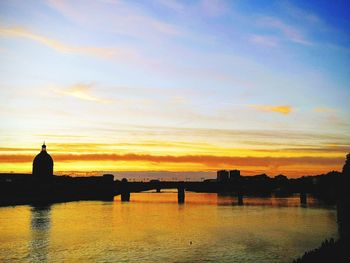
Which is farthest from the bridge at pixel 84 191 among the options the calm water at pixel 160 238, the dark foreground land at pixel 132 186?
the calm water at pixel 160 238

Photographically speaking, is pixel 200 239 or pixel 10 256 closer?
pixel 10 256

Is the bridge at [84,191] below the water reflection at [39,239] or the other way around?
the other way around

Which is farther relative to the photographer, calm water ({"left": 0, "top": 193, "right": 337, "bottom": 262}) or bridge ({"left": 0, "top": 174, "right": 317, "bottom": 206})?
bridge ({"left": 0, "top": 174, "right": 317, "bottom": 206})

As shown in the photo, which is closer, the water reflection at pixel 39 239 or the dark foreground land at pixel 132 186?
the water reflection at pixel 39 239

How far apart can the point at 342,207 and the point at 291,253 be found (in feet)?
112

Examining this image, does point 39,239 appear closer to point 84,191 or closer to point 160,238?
point 160,238

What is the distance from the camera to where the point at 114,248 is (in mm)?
58375

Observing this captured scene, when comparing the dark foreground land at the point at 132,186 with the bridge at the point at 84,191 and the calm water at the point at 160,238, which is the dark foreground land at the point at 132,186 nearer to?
the bridge at the point at 84,191

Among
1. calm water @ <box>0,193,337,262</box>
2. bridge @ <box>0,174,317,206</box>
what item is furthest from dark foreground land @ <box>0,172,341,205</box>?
calm water @ <box>0,193,337,262</box>

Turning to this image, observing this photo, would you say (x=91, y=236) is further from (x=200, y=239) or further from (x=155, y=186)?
(x=155, y=186)

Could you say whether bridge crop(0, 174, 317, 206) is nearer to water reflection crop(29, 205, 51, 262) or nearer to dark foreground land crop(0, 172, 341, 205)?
dark foreground land crop(0, 172, 341, 205)

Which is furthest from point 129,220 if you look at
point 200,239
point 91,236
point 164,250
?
point 164,250

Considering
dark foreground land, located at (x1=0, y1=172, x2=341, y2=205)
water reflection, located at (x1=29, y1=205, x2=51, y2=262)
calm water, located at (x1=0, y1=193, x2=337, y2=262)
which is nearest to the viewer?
water reflection, located at (x1=29, y1=205, x2=51, y2=262)

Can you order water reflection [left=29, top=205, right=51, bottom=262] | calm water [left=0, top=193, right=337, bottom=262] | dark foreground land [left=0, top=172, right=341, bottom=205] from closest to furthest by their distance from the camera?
water reflection [left=29, top=205, right=51, bottom=262], calm water [left=0, top=193, right=337, bottom=262], dark foreground land [left=0, top=172, right=341, bottom=205]
